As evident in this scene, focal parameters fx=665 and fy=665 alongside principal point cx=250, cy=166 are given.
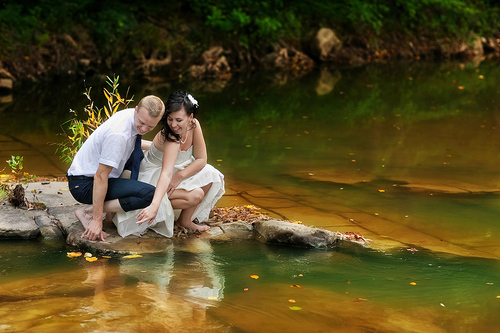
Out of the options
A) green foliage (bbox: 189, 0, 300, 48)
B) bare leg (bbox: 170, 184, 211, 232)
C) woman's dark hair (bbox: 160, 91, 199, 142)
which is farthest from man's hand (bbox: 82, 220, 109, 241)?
green foliage (bbox: 189, 0, 300, 48)

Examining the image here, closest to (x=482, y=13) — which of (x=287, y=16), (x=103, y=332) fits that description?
(x=287, y=16)

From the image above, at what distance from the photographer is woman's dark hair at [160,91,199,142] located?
5062 mm

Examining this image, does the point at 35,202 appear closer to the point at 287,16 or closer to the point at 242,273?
the point at 242,273

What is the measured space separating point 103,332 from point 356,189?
4.24 m

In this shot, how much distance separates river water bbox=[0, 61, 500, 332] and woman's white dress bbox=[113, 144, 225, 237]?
0.28 m

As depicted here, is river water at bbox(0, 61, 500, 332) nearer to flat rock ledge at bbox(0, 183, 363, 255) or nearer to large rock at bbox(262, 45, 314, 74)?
flat rock ledge at bbox(0, 183, 363, 255)

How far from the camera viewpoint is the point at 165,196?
523 centimetres

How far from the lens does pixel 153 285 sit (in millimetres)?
4539

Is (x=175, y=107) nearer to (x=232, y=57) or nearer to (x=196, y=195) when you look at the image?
(x=196, y=195)

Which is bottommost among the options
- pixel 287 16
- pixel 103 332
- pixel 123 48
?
pixel 103 332

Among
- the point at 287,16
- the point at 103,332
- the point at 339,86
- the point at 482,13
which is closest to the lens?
the point at 103,332

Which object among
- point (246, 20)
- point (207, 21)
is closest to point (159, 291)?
point (207, 21)

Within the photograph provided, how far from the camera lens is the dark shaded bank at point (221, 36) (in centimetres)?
1612

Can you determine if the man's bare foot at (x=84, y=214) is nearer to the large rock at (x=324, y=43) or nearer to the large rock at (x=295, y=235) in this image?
the large rock at (x=295, y=235)
